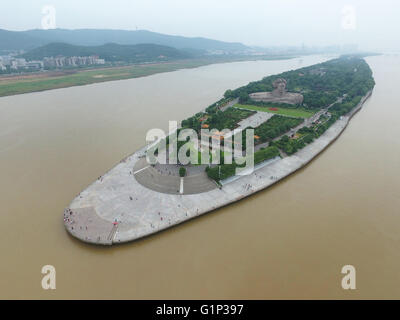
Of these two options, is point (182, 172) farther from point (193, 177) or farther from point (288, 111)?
point (288, 111)

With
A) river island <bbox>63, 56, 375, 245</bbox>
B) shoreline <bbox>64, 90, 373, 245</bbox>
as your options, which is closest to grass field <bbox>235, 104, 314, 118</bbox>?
river island <bbox>63, 56, 375, 245</bbox>

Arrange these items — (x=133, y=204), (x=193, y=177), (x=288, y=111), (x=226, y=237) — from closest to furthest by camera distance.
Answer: (x=226, y=237), (x=133, y=204), (x=193, y=177), (x=288, y=111)

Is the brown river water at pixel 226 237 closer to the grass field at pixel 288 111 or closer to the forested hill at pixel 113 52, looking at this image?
the grass field at pixel 288 111

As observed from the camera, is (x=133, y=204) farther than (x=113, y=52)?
No

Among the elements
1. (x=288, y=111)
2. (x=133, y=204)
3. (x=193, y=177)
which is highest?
(x=288, y=111)

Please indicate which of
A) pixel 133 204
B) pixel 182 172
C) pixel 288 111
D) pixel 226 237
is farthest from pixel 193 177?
pixel 288 111

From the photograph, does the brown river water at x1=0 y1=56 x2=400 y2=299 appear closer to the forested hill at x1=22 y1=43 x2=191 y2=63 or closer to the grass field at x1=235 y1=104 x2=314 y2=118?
the grass field at x1=235 y1=104 x2=314 y2=118
